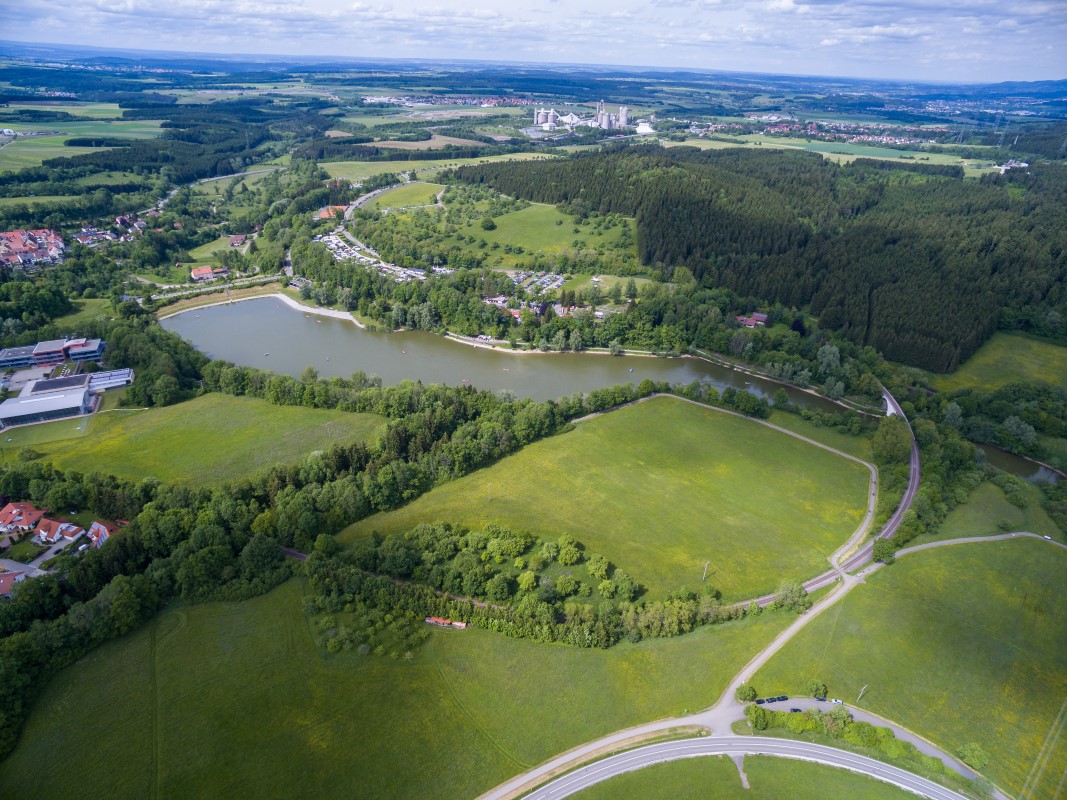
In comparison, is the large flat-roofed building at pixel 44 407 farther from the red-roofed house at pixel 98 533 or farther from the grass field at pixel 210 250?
the grass field at pixel 210 250

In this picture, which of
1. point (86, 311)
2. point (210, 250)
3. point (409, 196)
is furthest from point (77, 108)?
point (86, 311)

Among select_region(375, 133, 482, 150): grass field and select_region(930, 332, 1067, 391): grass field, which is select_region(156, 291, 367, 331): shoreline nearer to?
select_region(930, 332, 1067, 391): grass field

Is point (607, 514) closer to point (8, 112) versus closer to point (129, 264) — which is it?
point (129, 264)

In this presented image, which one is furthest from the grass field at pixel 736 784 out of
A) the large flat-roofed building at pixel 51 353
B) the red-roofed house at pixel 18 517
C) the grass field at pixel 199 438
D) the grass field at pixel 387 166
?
the grass field at pixel 387 166

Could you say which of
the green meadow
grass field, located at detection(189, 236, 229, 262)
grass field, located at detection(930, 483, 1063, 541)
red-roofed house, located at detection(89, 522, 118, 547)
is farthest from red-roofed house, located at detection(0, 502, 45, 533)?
the green meadow

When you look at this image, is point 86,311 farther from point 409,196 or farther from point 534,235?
point 534,235

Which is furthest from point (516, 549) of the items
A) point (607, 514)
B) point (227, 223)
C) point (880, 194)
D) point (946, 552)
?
point (880, 194)
